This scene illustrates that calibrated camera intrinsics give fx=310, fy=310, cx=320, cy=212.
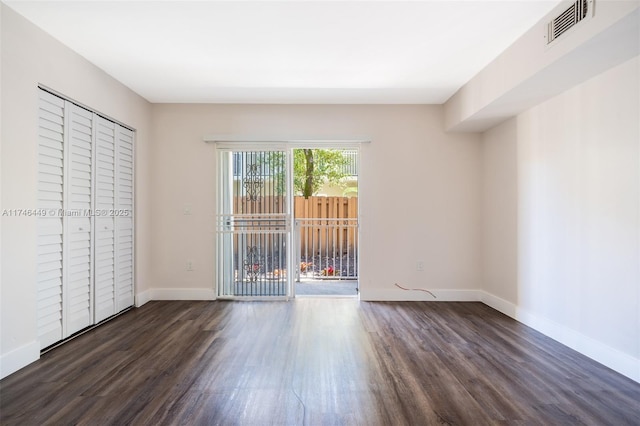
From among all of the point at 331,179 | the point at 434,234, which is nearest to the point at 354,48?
the point at 434,234

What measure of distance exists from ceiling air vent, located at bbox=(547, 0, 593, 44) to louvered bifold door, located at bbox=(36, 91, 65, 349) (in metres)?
3.67

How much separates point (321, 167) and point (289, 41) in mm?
5036

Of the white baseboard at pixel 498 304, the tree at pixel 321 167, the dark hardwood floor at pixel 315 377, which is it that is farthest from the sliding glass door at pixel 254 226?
the tree at pixel 321 167

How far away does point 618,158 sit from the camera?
2.14 meters

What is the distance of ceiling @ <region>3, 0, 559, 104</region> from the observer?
6.79 ft

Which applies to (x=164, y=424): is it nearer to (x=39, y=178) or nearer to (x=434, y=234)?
(x=39, y=178)

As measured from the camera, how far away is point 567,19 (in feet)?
6.29

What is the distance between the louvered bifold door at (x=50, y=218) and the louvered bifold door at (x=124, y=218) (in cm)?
74

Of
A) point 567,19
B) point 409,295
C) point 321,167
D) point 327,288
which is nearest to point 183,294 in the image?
point 327,288

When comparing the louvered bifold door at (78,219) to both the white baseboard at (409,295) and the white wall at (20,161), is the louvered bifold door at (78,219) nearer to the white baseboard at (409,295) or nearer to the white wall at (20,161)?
the white wall at (20,161)

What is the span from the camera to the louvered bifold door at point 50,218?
2.34 meters

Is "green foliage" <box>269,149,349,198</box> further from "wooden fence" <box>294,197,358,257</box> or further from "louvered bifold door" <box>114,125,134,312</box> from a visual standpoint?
"louvered bifold door" <box>114,125,134,312</box>

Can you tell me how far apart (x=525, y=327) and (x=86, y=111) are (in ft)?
14.9

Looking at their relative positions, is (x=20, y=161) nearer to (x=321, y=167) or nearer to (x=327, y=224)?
(x=327, y=224)
